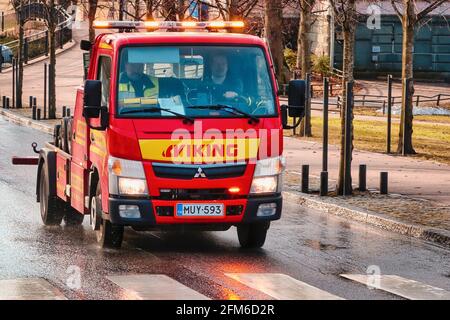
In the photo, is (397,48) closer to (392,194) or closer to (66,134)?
(392,194)

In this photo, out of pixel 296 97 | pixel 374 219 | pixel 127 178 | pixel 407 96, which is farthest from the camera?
pixel 407 96

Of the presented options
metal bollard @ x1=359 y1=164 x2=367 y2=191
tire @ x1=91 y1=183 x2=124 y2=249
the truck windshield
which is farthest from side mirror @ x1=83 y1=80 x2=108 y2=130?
metal bollard @ x1=359 y1=164 x2=367 y2=191

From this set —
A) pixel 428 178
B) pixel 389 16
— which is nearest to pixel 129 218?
pixel 428 178

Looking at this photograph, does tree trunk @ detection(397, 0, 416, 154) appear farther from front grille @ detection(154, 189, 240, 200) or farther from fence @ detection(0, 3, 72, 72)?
fence @ detection(0, 3, 72, 72)

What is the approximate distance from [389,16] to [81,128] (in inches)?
2341

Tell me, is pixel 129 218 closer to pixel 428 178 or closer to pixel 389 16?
pixel 428 178

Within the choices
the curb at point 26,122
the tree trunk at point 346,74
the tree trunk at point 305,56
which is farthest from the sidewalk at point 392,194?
the curb at point 26,122

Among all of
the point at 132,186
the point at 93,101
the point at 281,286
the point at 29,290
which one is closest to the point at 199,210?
the point at 132,186

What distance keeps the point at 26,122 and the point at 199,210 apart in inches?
1100

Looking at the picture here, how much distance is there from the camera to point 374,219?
1783 cm

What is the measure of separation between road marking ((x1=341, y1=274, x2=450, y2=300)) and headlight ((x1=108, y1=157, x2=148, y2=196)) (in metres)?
2.41

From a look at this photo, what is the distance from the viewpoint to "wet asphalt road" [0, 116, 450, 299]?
12492 mm

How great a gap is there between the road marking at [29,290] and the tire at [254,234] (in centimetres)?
337

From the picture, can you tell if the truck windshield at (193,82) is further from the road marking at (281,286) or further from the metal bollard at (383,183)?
the metal bollard at (383,183)
